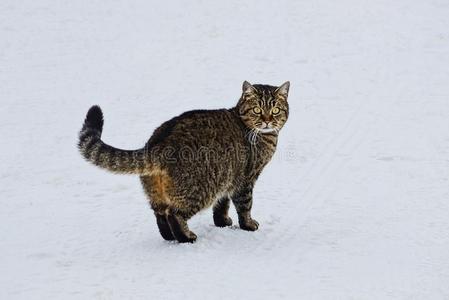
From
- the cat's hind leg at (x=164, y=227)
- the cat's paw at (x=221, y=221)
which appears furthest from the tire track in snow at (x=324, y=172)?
the cat's hind leg at (x=164, y=227)

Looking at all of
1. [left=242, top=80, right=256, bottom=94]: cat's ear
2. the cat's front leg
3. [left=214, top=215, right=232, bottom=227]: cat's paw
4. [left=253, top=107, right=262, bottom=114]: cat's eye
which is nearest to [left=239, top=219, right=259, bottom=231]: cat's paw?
the cat's front leg

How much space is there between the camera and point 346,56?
15.0 meters

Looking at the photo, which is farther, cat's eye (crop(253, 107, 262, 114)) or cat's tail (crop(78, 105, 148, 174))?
cat's eye (crop(253, 107, 262, 114))

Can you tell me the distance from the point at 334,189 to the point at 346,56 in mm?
7078

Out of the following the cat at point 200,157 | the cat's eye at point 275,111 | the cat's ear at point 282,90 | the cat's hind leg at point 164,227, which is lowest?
the cat's hind leg at point 164,227

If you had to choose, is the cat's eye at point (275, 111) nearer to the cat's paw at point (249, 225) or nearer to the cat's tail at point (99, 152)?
the cat's paw at point (249, 225)

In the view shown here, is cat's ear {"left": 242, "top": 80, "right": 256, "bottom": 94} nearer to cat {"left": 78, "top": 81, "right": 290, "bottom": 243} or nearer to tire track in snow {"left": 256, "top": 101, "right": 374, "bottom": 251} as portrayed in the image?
cat {"left": 78, "top": 81, "right": 290, "bottom": 243}

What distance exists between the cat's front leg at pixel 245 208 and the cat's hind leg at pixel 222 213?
139mm

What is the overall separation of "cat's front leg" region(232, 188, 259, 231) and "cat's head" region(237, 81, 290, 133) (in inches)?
27.9

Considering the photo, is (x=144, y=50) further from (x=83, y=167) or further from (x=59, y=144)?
(x=83, y=167)

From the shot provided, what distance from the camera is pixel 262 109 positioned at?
7031 mm

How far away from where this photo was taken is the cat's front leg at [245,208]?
23.3 feet

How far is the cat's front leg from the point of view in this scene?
23.3 ft

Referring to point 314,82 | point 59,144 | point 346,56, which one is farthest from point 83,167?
point 346,56
